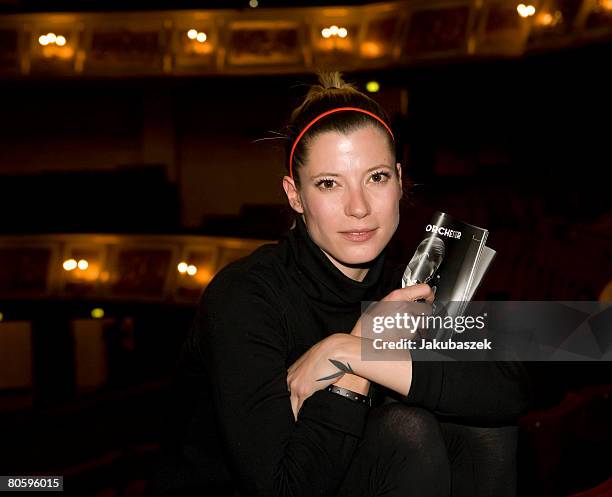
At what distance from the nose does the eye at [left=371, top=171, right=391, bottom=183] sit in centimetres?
4

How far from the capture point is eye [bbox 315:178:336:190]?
4.19 feet

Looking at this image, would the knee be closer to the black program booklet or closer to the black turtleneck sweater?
the black turtleneck sweater

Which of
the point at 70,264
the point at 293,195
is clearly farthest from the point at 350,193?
the point at 70,264

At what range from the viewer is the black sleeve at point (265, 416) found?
1.09 meters

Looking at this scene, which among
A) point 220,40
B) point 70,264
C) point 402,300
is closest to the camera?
point 402,300

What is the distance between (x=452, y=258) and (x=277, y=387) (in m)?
0.40

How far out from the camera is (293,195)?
54.0 inches

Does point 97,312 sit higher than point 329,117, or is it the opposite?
point 329,117

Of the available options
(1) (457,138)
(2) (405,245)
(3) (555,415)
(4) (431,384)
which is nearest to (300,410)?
(4) (431,384)

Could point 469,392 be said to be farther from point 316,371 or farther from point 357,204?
point 357,204

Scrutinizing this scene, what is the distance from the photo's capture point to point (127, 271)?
25.6 ft

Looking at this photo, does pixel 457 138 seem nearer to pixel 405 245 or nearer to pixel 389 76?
pixel 389 76

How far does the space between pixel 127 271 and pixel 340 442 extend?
7.00 meters

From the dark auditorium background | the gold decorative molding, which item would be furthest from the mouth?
the gold decorative molding
